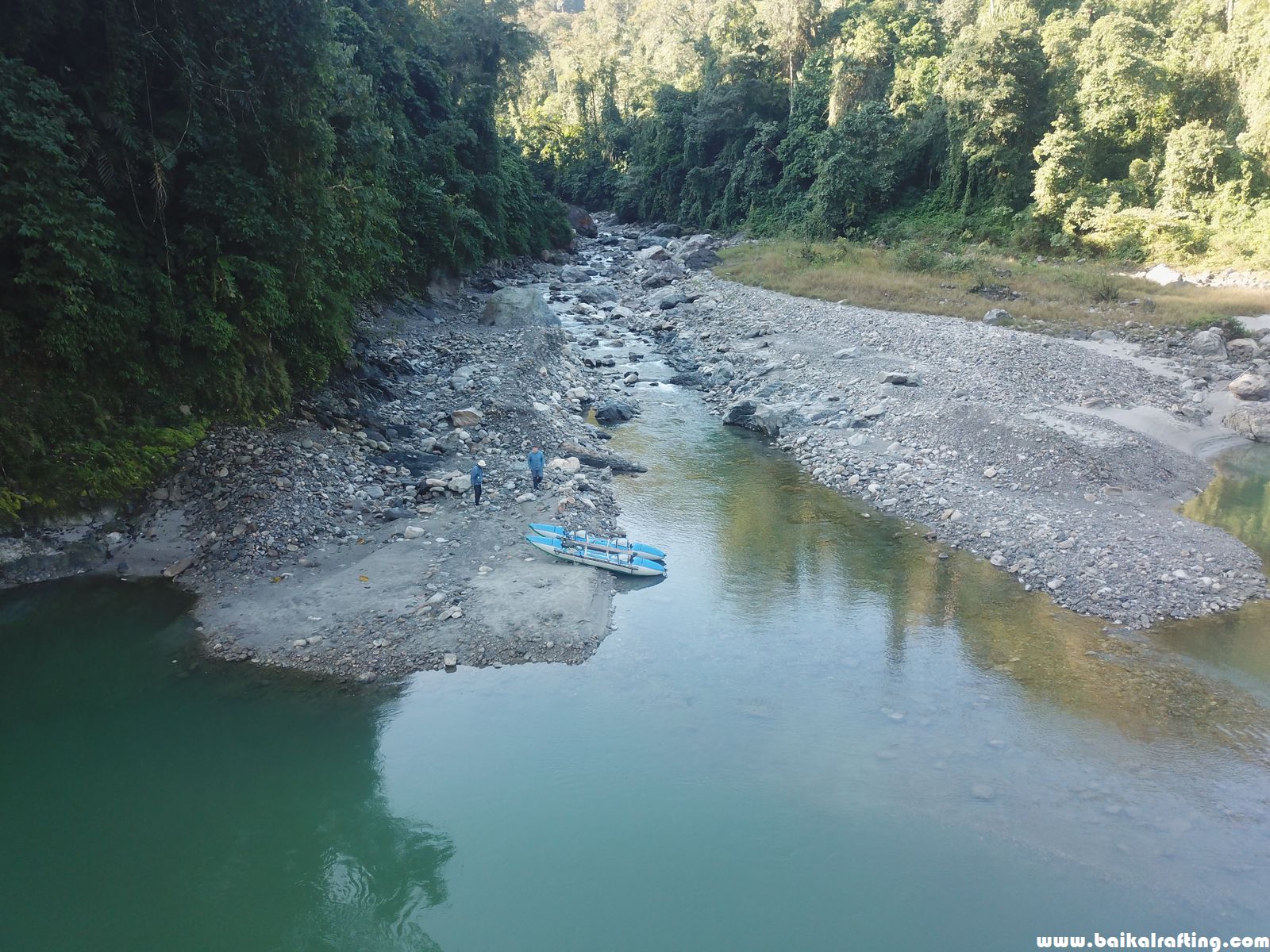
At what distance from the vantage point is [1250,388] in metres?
18.5

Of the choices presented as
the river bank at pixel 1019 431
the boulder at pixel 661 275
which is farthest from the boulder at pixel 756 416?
the boulder at pixel 661 275

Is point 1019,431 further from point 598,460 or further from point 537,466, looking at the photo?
point 537,466

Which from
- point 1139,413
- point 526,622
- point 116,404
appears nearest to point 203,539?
point 116,404

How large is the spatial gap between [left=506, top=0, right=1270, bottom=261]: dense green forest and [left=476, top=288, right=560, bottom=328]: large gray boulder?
2052 cm

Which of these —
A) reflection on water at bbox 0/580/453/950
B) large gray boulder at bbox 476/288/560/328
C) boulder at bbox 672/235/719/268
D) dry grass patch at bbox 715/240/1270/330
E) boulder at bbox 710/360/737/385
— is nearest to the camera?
reflection on water at bbox 0/580/453/950

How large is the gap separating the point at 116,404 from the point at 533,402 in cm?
812

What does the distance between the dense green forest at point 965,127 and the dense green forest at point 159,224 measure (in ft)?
101

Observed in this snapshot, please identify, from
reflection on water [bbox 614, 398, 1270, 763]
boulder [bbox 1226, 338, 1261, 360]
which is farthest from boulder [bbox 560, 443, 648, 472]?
boulder [bbox 1226, 338, 1261, 360]

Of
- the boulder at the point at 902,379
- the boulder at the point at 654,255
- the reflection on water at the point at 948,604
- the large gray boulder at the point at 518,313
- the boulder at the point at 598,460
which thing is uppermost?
the boulder at the point at 654,255

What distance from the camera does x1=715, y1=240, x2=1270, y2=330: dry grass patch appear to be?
23.6m

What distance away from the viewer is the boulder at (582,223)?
5231 cm

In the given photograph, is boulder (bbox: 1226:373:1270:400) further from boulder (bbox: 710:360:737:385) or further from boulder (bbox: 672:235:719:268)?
boulder (bbox: 672:235:719:268)

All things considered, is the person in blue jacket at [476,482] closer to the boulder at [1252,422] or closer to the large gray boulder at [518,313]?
the large gray boulder at [518,313]

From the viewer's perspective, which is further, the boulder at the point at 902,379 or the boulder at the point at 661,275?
the boulder at the point at 661,275
